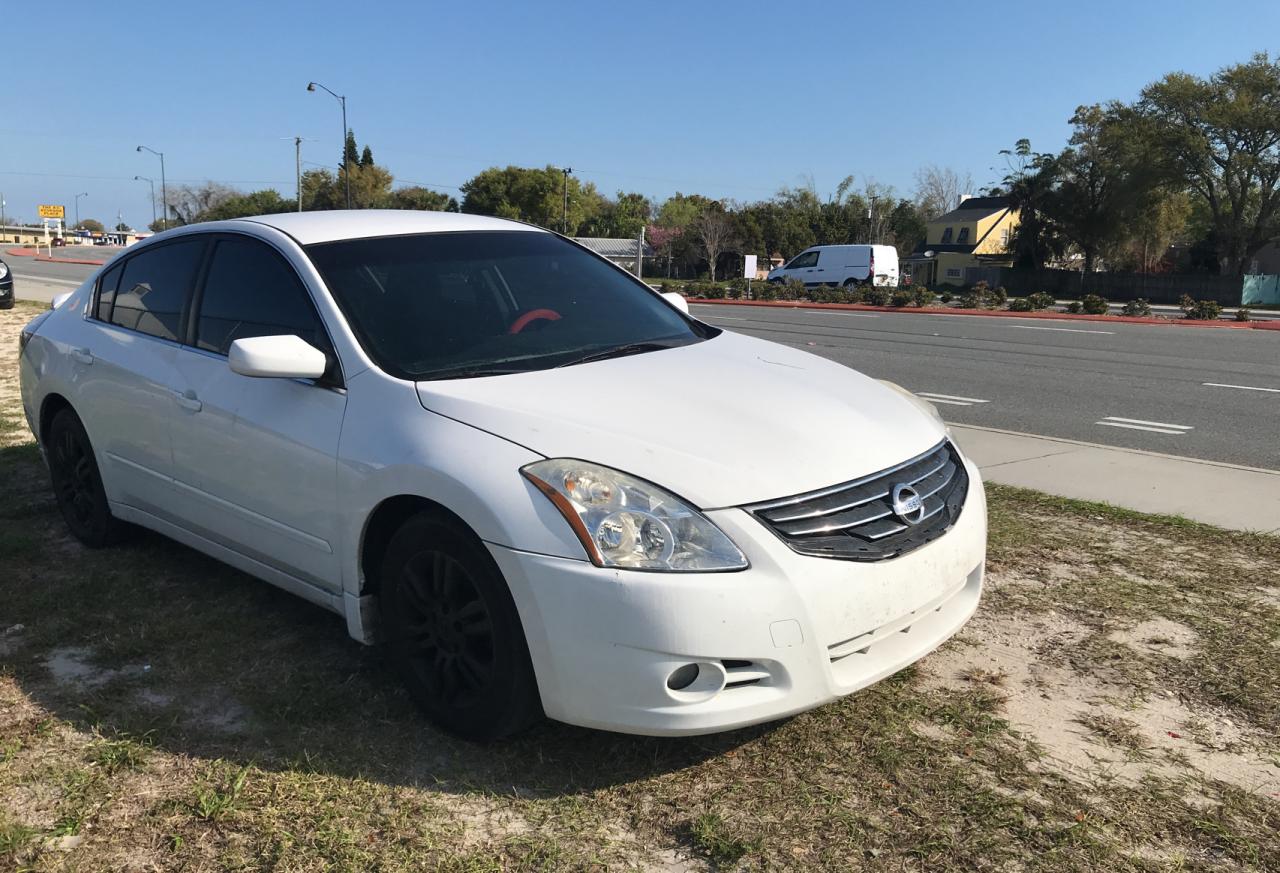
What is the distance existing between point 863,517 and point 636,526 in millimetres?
658

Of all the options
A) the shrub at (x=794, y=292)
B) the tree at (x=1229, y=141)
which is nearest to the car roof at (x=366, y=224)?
the shrub at (x=794, y=292)

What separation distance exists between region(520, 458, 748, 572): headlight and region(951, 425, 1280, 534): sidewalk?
407 centimetres

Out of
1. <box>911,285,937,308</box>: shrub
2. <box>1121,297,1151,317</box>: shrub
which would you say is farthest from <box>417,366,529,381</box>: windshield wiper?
<box>1121,297,1151,317</box>: shrub

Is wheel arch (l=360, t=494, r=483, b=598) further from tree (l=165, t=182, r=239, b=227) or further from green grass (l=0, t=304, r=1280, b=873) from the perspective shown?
tree (l=165, t=182, r=239, b=227)

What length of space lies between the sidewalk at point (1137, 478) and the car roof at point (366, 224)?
3797 millimetres

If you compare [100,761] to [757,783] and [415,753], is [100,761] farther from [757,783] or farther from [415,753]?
[757,783]

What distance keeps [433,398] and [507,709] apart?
945mm

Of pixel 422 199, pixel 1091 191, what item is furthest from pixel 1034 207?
pixel 422 199

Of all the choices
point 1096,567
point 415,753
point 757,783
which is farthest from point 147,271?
point 1096,567

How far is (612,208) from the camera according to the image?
113938 mm

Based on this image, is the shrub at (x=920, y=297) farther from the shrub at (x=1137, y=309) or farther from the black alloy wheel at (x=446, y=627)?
the black alloy wheel at (x=446, y=627)

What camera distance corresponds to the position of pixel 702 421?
3.02 metres

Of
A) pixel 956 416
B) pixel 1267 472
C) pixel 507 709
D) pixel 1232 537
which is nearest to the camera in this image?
pixel 507 709

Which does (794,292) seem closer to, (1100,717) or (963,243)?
(1100,717)
